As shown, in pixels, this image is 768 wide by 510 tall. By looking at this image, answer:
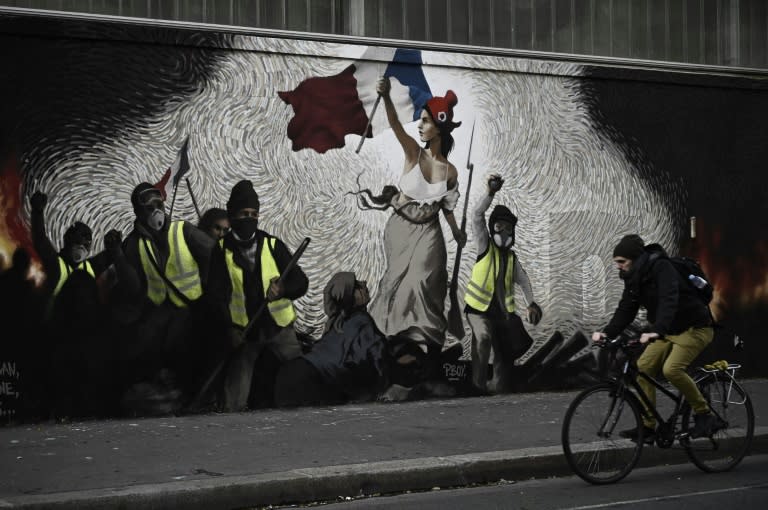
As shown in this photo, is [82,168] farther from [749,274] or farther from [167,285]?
[749,274]

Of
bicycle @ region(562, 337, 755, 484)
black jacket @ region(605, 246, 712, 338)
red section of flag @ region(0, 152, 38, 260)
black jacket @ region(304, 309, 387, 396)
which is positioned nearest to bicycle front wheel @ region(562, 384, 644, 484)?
bicycle @ region(562, 337, 755, 484)

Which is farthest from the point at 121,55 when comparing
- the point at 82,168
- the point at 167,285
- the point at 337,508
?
the point at 337,508

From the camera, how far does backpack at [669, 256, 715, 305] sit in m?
7.97

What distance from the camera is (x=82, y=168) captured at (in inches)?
388

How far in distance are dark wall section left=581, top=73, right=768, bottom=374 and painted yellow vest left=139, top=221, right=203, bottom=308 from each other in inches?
198

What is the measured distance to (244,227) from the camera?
10.6 meters

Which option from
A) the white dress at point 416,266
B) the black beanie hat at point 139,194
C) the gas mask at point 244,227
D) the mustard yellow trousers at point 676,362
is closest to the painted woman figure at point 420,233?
the white dress at point 416,266

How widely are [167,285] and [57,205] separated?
1262mm

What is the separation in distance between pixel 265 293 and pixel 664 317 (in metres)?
4.34

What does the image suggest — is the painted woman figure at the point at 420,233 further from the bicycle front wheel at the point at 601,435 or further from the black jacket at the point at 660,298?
the bicycle front wheel at the point at 601,435

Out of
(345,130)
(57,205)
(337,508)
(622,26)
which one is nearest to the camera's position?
(337,508)

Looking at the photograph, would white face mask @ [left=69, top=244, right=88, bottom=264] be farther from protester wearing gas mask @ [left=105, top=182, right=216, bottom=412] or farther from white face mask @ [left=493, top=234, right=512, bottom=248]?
white face mask @ [left=493, top=234, right=512, bottom=248]

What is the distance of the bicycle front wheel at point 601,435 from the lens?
7.62 metres

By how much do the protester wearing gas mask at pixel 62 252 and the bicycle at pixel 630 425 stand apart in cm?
470
